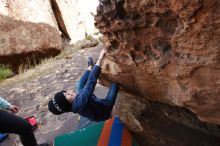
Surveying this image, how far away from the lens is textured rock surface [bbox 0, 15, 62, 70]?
345 inches

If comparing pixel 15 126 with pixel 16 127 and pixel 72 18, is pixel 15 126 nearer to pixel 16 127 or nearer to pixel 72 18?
pixel 16 127

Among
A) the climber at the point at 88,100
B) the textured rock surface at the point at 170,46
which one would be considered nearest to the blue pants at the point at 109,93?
the climber at the point at 88,100

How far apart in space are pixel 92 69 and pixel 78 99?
0.38m

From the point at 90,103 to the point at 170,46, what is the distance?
63.5 inches

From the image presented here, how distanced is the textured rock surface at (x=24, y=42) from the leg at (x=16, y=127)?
15.8ft

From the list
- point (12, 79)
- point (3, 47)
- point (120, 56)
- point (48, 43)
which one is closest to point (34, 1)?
point (48, 43)

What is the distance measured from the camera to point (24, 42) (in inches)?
359

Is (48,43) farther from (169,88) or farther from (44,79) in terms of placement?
(169,88)

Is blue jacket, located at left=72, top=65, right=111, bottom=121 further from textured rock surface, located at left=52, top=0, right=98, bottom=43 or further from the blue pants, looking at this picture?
textured rock surface, located at left=52, top=0, right=98, bottom=43

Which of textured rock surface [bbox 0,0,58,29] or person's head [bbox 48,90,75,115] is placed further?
textured rock surface [bbox 0,0,58,29]

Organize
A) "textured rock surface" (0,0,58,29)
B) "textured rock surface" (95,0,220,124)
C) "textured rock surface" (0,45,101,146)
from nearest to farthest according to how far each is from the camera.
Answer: "textured rock surface" (95,0,220,124), "textured rock surface" (0,45,101,146), "textured rock surface" (0,0,58,29)

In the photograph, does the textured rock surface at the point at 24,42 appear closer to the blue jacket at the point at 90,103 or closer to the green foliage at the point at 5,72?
the green foliage at the point at 5,72

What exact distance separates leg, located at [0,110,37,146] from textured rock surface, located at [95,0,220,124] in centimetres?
177

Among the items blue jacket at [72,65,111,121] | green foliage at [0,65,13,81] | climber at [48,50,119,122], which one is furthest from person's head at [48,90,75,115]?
green foliage at [0,65,13,81]
